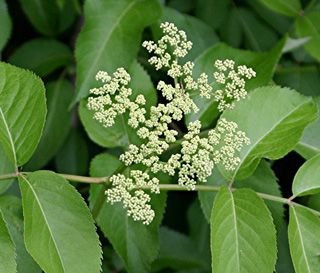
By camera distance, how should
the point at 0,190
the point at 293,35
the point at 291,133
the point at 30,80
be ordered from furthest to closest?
the point at 293,35 < the point at 0,190 < the point at 291,133 < the point at 30,80

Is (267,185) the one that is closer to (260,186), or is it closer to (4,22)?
(260,186)

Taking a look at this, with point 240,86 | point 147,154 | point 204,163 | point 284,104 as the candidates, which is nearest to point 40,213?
point 147,154

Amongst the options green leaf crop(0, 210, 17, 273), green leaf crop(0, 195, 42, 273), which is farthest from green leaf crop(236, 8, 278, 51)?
green leaf crop(0, 210, 17, 273)

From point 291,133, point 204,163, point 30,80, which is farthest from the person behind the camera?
point 291,133

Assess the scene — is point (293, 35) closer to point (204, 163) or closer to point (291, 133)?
point (291, 133)

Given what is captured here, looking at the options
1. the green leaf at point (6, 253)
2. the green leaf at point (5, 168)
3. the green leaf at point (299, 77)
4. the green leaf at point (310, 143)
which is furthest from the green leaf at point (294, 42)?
the green leaf at point (6, 253)

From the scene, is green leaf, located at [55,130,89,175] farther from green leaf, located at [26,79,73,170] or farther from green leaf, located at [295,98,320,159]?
green leaf, located at [295,98,320,159]

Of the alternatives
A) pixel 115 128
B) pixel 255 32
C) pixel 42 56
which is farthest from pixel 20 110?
pixel 255 32
